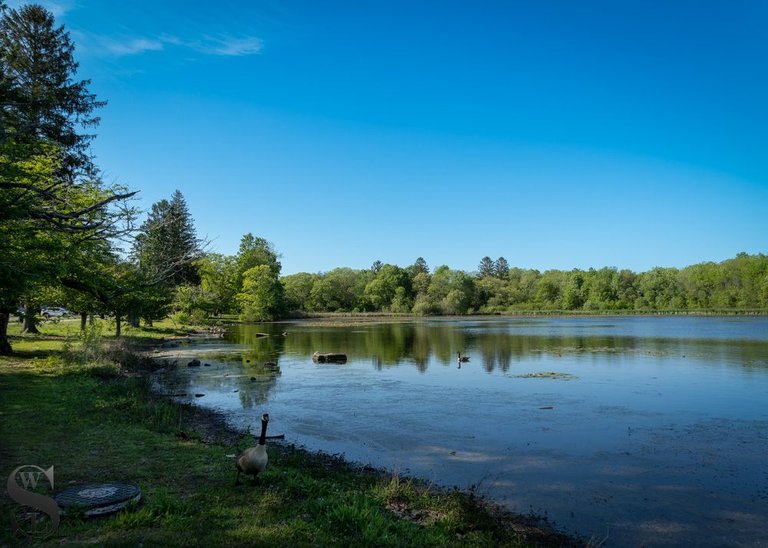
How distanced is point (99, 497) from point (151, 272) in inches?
432

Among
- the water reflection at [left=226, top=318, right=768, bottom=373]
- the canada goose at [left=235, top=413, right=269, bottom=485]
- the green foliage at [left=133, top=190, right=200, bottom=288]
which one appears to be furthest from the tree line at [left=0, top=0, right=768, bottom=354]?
the water reflection at [left=226, top=318, right=768, bottom=373]

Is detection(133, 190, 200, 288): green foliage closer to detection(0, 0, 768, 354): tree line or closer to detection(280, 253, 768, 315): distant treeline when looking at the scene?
detection(0, 0, 768, 354): tree line

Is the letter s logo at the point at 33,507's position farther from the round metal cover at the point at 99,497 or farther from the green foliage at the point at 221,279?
the green foliage at the point at 221,279

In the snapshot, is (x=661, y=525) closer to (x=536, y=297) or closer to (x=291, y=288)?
(x=291, y=288)

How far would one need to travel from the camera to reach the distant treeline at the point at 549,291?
119625mm

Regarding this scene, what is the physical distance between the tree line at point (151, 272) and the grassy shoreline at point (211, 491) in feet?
11.7

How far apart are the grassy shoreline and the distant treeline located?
105579 mm

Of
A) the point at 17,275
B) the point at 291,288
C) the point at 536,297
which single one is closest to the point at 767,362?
the point at 17,275

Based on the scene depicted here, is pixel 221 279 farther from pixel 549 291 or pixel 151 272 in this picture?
pixel 549 291

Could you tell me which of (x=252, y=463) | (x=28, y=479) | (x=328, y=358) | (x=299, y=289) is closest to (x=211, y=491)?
(x=252, y=463)

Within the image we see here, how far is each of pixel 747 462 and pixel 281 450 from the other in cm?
1243

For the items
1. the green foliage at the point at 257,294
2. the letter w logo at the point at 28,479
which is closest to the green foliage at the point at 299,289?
the green foliage at the point at 257,294

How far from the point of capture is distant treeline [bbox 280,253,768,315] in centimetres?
11962

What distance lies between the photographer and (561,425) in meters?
16.7
